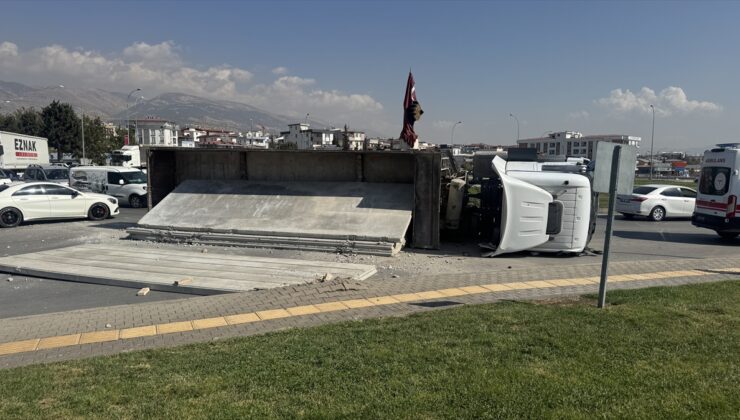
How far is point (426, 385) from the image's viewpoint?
4.08 metres

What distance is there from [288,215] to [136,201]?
43.0 feet

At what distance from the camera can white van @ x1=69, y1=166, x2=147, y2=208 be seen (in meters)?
22.5

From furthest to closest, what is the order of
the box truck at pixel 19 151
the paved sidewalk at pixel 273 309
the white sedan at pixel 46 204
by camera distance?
1. the box truck at pixel 19 151
2. the white sedan at pixel 46 204
3. the paved sidewalk at pixel 273 309

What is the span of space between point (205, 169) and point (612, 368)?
1335 cm

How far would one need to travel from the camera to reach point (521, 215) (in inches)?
433

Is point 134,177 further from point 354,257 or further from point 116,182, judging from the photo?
point 354,257

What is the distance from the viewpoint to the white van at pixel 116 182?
22.5 m

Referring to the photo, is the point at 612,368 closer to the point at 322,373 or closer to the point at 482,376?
the point at 482,376

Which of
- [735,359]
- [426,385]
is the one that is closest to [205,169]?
[426,385]

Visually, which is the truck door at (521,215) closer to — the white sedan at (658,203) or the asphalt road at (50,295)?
the asphalt road at (50,295)

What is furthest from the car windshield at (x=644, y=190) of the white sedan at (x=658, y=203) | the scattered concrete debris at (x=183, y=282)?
the scattered concrete debris at (x=183, y=282)

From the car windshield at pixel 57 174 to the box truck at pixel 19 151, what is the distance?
13.6 metres

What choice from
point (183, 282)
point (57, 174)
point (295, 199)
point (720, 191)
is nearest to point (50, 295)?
point (183, 282)

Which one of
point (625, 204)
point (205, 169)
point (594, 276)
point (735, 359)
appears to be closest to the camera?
point (735, 359)
